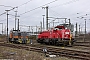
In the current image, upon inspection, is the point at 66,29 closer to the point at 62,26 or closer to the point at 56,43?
the point at 62,26

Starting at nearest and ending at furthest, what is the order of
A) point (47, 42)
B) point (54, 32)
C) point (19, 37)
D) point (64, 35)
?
1. point (64, 35)
2. point (54, 32)
3. point (47, 42)
4. point (19, 37)

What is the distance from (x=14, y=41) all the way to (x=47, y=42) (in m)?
9.32

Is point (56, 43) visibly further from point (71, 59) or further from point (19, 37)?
point (71, 59)

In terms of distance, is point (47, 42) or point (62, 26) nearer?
point (62, 26)

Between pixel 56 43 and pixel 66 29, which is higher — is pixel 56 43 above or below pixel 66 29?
below

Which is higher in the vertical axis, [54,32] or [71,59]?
[54,32]

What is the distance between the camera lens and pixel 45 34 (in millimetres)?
34250

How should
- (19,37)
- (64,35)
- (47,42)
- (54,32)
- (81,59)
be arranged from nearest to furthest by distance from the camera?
(81,59), (64,35), (54,32), (47,42), (19,37)

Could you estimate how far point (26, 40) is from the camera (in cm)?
3891

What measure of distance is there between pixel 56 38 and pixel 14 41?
1295cm

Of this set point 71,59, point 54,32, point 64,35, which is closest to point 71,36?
point 64,35

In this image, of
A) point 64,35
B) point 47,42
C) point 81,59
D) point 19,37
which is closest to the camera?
point 81,59

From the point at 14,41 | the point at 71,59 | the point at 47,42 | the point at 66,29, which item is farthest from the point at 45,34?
the point at 71,59

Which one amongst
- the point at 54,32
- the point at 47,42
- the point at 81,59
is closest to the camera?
the point at 81,59
